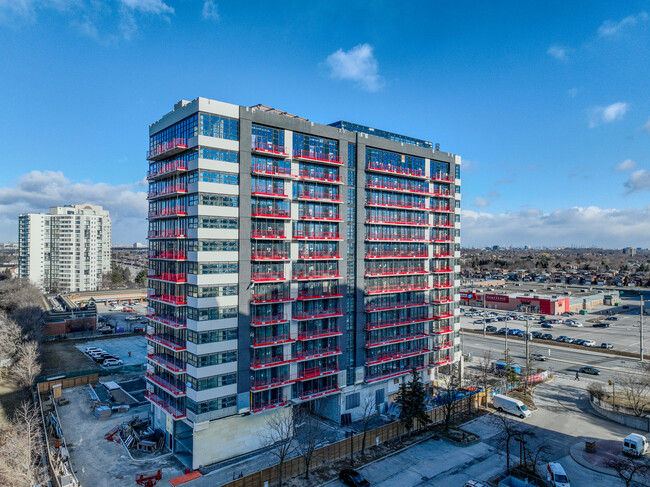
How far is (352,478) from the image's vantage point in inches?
1330

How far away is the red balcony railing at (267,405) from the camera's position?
1539 inches

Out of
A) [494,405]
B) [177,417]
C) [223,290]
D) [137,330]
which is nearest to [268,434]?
[177,417]

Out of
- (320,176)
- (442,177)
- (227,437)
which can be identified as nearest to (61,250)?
(320,176)

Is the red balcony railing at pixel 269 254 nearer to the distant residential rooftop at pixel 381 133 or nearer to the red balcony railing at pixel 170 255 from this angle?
the red balcony railing at pixel 170 255

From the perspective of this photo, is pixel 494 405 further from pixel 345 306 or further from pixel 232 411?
pixel 232 411

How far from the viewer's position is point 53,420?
45750mm

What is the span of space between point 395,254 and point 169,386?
30.0 m

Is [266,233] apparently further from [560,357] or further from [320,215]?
[560,357]

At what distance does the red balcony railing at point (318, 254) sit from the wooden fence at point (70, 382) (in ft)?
130

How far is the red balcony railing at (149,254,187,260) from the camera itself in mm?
38100

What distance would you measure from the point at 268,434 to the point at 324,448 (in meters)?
6.38

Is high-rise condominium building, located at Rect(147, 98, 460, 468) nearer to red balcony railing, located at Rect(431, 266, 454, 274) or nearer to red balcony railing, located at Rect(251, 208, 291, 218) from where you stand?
red balcony railing, located at Rect(251, 208, 291, 218)

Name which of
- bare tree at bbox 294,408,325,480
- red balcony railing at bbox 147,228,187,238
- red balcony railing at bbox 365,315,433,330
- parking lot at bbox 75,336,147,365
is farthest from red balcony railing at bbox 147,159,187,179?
parking lot at bbox 75,336,147,365

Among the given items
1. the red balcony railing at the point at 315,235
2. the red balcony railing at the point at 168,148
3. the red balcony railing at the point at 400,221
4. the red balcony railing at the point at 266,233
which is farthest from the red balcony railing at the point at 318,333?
the red balcony railing at the point at 168,148
